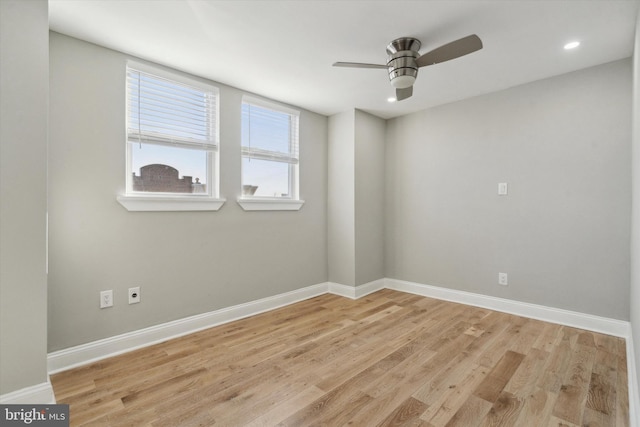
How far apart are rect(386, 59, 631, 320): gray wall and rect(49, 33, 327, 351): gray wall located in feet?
7.45

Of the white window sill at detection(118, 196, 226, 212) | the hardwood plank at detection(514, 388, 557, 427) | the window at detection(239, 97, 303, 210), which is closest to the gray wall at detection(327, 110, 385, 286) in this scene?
the window at detection(239, 97, 303, 210)

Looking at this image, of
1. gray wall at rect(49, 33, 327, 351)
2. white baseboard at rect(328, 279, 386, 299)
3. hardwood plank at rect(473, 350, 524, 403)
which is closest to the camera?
hardwood plank at rect(473, 350, 524, 403)

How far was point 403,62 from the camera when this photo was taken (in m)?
2.24

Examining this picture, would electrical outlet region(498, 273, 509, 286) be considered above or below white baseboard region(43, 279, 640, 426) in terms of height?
above

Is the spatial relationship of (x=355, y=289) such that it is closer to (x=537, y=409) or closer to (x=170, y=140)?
(x=537, y=409)

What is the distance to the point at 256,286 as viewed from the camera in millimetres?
3271

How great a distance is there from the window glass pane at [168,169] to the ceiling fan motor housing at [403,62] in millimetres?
1876

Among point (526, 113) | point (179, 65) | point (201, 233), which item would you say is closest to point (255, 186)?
point (201, 233)

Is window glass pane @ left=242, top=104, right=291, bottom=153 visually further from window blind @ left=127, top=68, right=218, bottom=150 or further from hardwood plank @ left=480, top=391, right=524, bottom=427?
hardwood plank @ left=480, top=391, right=524, bottom=427

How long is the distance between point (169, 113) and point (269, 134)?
A: 3.65ft

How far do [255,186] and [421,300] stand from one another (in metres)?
2.42

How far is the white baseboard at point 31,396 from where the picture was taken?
154cm

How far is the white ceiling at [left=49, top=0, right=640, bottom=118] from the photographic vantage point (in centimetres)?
187

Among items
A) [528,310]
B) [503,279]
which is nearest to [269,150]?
[503,279]
